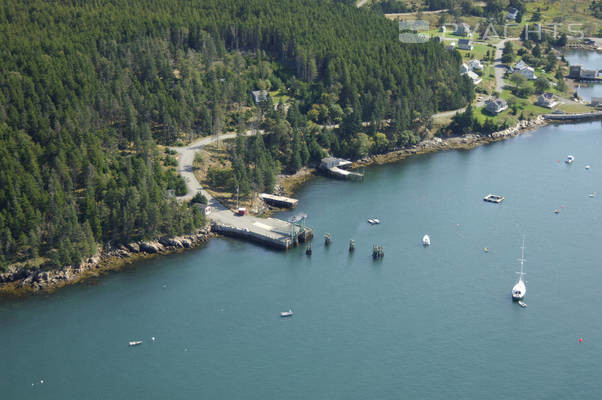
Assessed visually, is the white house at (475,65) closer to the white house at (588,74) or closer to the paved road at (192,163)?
the white house at (588,74)

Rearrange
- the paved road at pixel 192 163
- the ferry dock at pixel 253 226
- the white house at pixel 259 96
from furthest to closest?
the white house at pixel 259 96 → the paved road at pixel 192 163 → the ferry dock at pixel 253 226

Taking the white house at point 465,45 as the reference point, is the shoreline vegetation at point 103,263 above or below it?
below

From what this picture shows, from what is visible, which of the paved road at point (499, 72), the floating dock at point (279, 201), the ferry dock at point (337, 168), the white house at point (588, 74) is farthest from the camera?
the white house at point (588, 74)

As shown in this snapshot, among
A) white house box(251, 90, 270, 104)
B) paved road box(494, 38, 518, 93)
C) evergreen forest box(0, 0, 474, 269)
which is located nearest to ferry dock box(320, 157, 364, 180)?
evergreen forest box(0, 0, 474, 269)

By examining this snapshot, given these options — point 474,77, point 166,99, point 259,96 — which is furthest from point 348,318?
point 474,77

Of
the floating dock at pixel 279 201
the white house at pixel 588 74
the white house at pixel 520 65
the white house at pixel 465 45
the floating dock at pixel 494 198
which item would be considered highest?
the white house at pixel 465 45

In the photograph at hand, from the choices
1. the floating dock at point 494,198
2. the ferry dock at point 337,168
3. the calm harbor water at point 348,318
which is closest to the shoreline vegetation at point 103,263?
the calm harbor water at point 348,318

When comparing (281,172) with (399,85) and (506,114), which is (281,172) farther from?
(506,114)
